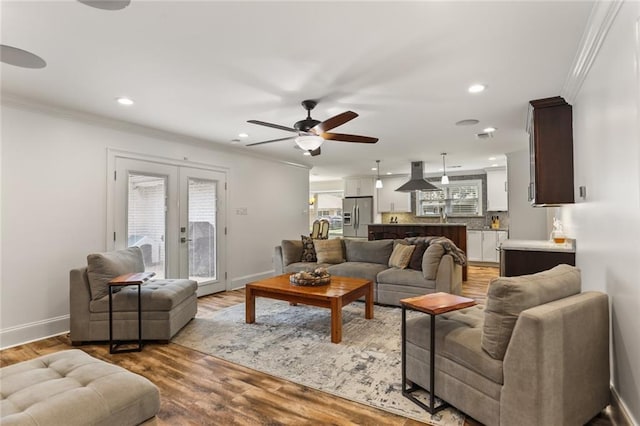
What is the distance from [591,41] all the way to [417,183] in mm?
5108

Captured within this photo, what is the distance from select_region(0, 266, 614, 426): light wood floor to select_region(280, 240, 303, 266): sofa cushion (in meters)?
2.48

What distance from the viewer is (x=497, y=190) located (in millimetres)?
8273

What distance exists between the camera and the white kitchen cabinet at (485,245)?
26.2ft

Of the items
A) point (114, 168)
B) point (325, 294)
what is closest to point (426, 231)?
point (325, 294)

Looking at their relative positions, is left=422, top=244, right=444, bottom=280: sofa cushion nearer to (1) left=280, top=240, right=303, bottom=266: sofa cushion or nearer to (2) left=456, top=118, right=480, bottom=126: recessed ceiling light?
(2) left=456, top=118, right=480, bottom=126: recessed ceiling light

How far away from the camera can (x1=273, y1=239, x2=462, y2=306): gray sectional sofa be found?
4.43 meters

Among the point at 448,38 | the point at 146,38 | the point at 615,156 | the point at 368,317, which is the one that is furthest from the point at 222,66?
the point at 368,317

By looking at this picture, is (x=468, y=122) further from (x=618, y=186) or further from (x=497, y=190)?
(x=497, y=190)

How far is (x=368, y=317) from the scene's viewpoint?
4.04m

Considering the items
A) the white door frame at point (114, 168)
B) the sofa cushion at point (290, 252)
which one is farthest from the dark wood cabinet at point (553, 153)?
the white door frame at point (114, 168)

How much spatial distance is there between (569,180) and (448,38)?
2.10 m

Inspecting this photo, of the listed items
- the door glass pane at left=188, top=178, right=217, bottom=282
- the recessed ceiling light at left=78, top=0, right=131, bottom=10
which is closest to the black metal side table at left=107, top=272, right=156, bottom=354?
the door glass pane at left=188, top=178, right=217, bottom=282

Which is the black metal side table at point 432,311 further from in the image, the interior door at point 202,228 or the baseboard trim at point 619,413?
the interior door at point 202,228

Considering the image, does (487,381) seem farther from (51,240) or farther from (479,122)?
(51,240)
